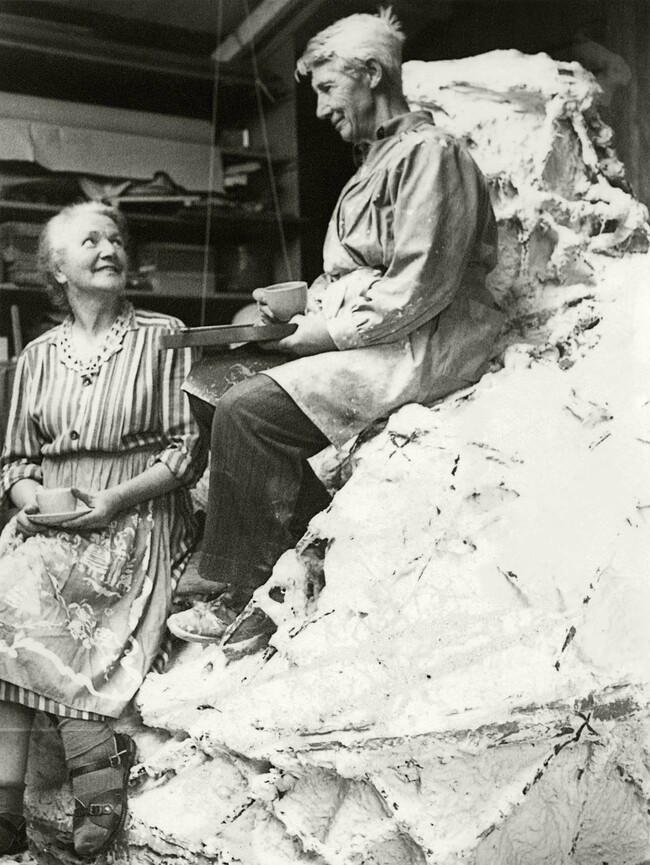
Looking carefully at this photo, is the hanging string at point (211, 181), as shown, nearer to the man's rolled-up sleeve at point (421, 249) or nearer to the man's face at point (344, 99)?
the man's face at point (344, 99)

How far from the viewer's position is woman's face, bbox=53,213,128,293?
92.9 inches

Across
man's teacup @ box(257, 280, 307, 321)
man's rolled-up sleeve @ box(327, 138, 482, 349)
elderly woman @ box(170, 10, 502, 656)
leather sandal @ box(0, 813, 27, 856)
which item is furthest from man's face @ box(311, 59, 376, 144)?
leather sandal @ box(0, 813, 27, 856)

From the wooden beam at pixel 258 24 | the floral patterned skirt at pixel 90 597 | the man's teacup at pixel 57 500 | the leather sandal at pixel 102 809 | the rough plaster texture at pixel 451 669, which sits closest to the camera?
the rough plaster texture at pixel 451 669

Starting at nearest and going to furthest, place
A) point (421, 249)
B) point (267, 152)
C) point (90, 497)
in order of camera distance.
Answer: point (421, 249), point (90, 497), point (267, 152)

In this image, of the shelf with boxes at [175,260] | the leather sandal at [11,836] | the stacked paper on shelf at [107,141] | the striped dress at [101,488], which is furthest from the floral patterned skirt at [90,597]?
the stacked paper on shelf at [107,141]

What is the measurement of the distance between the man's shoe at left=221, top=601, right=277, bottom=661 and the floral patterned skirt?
7.2 inches

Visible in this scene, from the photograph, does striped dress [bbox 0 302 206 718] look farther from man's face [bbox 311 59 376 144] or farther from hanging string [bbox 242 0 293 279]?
man's face [bbox 311 59 376 144]

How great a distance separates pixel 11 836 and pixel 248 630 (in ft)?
2.04

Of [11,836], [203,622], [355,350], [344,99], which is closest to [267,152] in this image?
[344,99]

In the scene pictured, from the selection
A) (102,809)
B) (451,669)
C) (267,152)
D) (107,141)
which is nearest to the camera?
(451,669)

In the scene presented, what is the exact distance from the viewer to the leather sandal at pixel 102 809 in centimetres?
207

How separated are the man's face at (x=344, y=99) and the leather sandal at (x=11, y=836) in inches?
63.3

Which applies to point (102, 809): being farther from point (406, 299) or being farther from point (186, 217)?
point (186, 217)

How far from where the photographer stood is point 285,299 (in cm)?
227
